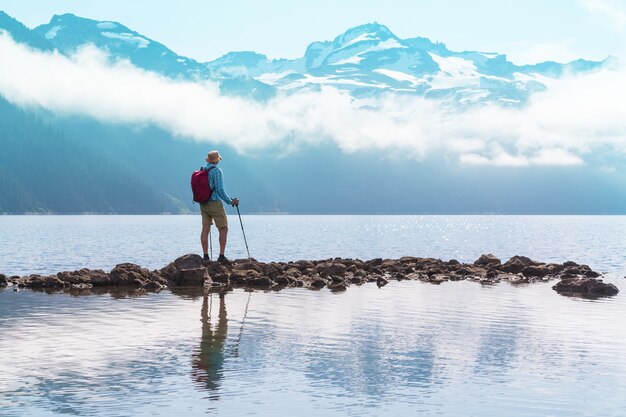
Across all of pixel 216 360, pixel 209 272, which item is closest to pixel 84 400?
pixel 216 360

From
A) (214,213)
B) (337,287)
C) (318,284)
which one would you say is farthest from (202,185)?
(337,287)

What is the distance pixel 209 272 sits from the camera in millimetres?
28516

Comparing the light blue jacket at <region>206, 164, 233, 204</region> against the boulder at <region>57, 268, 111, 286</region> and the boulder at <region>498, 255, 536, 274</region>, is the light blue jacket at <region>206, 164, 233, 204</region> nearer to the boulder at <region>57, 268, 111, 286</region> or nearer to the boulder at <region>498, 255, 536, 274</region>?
the boulder at <region>57, 268, 111, 286</region>

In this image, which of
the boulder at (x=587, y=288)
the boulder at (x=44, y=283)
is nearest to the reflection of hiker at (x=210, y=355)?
the boulder at (x=44, y=283)

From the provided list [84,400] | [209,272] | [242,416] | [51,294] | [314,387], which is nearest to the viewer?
[242,416]

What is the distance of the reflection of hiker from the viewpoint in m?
12.1

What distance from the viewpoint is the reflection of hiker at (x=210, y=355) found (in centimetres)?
1215

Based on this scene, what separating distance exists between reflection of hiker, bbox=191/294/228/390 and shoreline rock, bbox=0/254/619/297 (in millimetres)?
8186

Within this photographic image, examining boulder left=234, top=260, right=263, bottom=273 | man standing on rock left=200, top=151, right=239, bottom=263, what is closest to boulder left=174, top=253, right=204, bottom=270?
man standing on rock left=200, top=151, right=239, bottom=263

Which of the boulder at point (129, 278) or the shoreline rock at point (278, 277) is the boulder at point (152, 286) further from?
the boulder at point (129, 278)

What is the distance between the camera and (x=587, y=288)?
88.4 feet

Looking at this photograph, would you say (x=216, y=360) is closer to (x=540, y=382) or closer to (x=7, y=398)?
(x=7, y=398)

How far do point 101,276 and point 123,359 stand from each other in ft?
44.1

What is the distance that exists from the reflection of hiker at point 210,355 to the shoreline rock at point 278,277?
8.19 m
